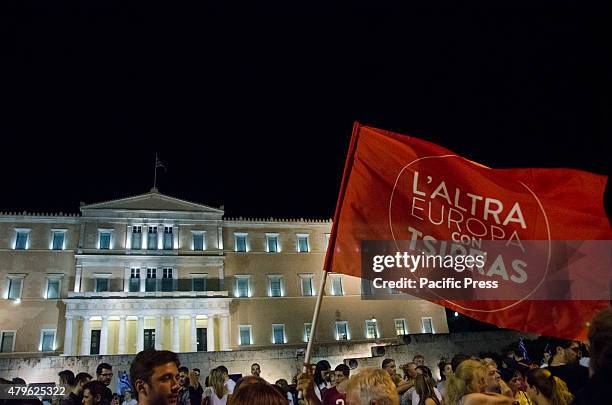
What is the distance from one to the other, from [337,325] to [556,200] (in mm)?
39087

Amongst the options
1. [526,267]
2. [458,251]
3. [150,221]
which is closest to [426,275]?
[458,251]

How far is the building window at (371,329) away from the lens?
143ft

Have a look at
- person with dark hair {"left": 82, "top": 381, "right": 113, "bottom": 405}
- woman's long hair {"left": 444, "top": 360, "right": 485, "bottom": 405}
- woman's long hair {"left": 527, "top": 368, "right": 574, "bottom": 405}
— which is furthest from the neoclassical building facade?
woman's long hair {"left": 444, "top": 360, "right": 485, "bottom": 405}

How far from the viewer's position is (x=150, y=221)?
4203cm

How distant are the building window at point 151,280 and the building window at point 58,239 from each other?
736 centimetres

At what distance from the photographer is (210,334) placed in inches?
1550

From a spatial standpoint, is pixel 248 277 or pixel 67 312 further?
pixel 248 277

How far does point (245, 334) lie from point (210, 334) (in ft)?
10.5

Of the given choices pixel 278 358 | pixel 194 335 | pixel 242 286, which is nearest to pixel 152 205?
pixel 242 286

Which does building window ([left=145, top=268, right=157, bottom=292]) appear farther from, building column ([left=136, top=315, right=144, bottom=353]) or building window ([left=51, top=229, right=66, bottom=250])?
building window ([left=51, top=229, right=66, bottom=250])

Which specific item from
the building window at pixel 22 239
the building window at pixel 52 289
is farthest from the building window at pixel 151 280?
the building window at pixel 22 239

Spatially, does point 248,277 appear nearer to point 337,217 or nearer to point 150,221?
point 150,221

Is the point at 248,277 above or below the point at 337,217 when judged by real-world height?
above

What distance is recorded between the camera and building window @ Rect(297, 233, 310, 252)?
45.8 m
